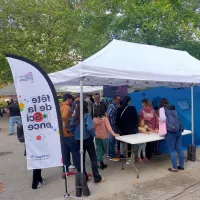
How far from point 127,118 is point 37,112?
2.59 m

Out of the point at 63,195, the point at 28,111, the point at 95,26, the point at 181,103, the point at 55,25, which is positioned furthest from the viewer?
the point at 55,25

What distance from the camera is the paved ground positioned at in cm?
397

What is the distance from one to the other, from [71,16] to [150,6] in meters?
Answer: 5.13

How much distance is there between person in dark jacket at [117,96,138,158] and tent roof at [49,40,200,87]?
0.68 metres

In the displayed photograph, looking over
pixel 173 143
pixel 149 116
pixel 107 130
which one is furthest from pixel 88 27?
pixel 173 143

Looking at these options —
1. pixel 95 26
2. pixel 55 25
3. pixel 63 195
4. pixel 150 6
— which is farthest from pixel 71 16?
pixel 63 195

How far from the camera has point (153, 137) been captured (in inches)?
203

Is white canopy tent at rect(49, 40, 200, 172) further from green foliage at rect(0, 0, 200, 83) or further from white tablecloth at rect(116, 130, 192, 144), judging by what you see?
green foliage at rect(0, 0, 200, 83)

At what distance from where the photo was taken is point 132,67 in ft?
15.2

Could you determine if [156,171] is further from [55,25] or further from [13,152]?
[55,25]

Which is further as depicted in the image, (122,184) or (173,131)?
(173,131)

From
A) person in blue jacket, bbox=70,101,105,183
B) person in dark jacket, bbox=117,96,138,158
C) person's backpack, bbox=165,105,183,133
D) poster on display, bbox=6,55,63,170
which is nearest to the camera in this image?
poster on display, bbox=6,55,63,170

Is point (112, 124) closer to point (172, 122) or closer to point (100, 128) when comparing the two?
point (100, 128)

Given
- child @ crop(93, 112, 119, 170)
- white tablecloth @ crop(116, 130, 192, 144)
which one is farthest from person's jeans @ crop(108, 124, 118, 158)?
child @ crop(93, 112, 119, 170)
